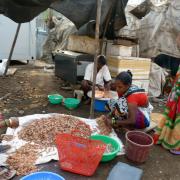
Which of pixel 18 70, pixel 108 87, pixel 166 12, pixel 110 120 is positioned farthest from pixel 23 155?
pixel 18 70

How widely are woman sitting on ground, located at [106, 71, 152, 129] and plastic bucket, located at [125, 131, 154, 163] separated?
23 centimetres

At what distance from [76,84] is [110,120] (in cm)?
282

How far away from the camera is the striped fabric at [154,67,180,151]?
3415mm

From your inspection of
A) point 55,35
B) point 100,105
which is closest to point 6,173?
point 100,105

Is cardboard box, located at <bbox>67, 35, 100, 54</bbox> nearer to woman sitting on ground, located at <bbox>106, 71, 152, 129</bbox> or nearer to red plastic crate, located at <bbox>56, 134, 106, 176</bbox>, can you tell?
woman sitting on ground, located at <bbox>106, 71, 152, 129</bbox>

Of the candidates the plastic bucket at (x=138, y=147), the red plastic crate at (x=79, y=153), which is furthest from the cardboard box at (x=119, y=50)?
the red plastic crate at (x=79, y=153)

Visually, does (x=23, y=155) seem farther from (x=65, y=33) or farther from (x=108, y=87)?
(x=65, y=33)

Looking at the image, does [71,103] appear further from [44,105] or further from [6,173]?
[6,173]

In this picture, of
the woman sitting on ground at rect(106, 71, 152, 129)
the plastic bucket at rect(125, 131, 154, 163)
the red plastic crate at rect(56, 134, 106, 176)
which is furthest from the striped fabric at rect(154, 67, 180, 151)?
the red plastic crate at rect(56, 134, 106, 176)

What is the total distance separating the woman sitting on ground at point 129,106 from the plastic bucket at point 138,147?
23 centimetres

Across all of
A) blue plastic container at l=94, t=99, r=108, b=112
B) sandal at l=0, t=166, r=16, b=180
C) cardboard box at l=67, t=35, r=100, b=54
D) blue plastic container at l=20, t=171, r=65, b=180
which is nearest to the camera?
blue plastic container at l=20, t=171, r=65, b=180

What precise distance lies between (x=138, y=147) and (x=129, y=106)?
0.57 meters

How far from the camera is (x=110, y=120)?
3.72 m

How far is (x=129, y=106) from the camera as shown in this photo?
11.1ft
